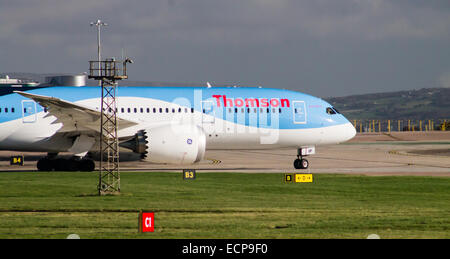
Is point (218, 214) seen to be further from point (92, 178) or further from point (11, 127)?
point (11, 127)

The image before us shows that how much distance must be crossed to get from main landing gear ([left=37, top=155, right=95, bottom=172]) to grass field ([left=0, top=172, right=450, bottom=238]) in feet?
9.60

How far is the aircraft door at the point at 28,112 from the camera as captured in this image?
116 feet

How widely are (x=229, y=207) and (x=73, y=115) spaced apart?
49.6ft

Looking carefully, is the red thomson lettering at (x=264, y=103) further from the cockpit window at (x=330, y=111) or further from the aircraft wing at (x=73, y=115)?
the aircraft wing at (x=73, y=115)

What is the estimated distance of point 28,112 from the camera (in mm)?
35438

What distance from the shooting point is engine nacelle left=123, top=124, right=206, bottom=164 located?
3128 centimetres

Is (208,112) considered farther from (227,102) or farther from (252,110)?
(252,110)

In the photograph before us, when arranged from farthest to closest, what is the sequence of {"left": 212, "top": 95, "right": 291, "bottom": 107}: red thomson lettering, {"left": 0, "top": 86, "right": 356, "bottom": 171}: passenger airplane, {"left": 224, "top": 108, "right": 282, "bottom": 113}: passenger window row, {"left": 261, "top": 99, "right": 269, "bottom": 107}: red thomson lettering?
{"left": 261, "top": 99, "right": 269, "bottom": 107}: red thomson lettering, {"left": 212, "top": 95, "right": 291, "bottom": 107}: red thomson lettering, {"left": 224, "top": 108, "right": 282, "bottom": 113}: passenger window row, {"left": 0, "top": 86, "right": 356, "bottom": 171}: passenger airplane

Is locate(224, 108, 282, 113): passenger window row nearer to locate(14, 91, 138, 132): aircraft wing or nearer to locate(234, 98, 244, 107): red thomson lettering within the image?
locate(234, 98, 244, 107): red thomson lettering

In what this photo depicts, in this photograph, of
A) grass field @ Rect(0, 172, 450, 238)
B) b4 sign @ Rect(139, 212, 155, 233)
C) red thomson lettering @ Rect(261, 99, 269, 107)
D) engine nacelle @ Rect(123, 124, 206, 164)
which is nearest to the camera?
b4 sign @ Rect(139, 212, 155, 233)

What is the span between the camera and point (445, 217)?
63.6 feet

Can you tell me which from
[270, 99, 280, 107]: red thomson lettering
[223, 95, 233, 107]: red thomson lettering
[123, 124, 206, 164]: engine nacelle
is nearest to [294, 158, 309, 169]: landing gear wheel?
[270, 99, 280, 107]: red thomson lettering
